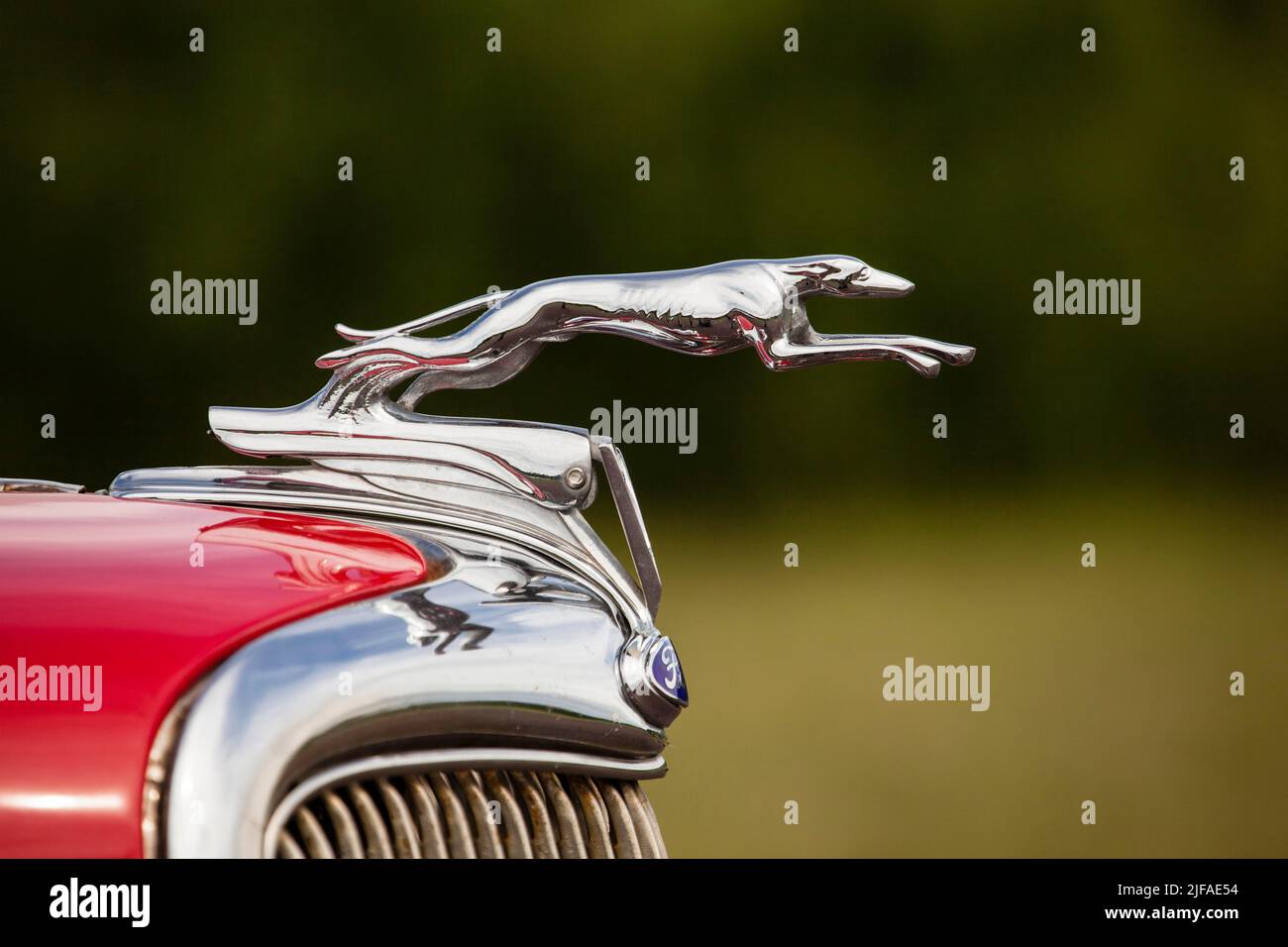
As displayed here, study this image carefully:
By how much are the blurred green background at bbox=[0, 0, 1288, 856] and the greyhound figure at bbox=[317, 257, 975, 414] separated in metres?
2.15

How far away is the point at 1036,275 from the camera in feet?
10.8

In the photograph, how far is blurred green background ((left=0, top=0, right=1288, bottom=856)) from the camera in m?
3.14

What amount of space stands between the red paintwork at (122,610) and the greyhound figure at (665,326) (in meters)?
0.15

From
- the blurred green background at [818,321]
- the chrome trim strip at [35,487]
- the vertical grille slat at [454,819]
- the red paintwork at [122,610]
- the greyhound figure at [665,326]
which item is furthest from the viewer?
the blurred green background at [818,321]

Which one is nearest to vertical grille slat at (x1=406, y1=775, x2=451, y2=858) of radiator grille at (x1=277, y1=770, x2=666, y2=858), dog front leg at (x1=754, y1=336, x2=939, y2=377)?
radiator grille at (x1=277, y1=770, x2=666, y2=858)

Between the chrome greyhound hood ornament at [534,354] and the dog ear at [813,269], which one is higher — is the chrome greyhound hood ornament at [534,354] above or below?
below

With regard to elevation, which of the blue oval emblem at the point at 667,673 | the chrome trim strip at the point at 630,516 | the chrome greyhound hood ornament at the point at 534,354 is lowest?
the blue oval emblem at the point at 667,673

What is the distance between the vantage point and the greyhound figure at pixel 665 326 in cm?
98

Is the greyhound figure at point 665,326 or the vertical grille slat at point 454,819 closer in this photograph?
the vertical grille slat at point 454,819

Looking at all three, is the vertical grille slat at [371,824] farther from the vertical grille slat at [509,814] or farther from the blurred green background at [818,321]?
the blurred green background at [818,321]

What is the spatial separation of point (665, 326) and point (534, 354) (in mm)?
126

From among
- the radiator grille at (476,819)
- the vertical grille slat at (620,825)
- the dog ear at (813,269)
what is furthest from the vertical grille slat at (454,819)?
the dog ear at (813,269)

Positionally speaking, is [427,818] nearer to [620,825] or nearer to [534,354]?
[620,825]

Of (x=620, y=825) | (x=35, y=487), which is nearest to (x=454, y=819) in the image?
(x=620, y=825)
